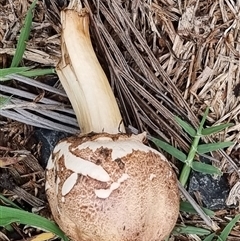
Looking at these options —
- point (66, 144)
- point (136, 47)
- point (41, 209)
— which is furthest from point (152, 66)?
point (41, 209)

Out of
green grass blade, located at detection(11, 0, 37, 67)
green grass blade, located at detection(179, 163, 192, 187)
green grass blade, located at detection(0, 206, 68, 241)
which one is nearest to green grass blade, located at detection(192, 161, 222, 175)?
green grass blade, located at detection(179, 163, 192, 187)

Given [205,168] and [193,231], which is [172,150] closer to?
[205,168]

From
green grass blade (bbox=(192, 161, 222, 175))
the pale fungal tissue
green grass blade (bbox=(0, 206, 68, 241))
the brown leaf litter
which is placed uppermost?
the brown leaf litter

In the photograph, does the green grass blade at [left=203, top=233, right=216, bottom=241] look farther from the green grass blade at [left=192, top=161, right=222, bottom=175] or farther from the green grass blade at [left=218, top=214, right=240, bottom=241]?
the green grass blade at [left=192, top=161, right=222, bottom=175]

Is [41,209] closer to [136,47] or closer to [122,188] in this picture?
[122,188]

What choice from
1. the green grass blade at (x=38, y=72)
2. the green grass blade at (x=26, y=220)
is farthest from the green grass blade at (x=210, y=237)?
the green grass blade at (x=38, y=72)

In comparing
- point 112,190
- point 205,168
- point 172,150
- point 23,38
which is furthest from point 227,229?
point 23,38
